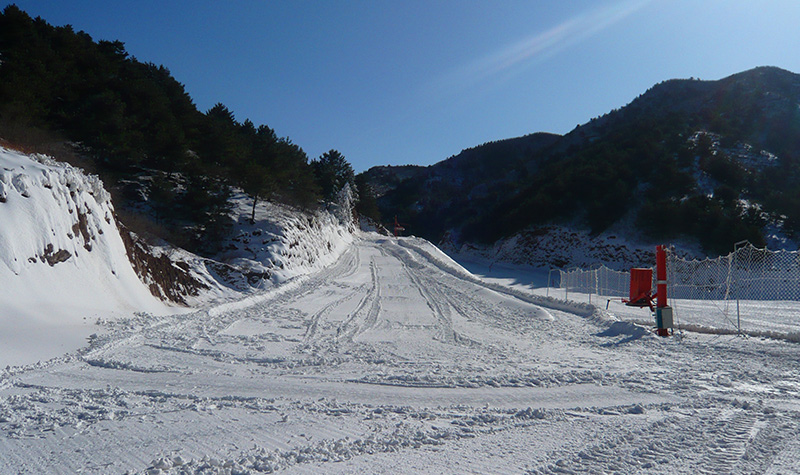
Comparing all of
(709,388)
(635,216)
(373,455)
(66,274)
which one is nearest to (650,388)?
(709,388)

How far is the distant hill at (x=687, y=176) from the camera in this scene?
36.4 meters

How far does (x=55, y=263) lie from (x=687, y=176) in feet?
160

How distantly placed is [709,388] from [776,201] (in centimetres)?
4348

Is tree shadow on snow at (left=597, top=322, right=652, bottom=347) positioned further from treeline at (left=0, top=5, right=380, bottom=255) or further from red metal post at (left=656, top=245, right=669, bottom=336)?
treeline at (left=0, top=5, right=380, bottom=255)

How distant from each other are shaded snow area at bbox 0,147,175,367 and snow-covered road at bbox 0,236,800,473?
668 mm

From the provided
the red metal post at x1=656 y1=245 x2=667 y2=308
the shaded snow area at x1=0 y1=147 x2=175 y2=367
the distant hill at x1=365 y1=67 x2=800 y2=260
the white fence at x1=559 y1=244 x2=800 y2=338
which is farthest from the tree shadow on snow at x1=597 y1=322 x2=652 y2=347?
the distant hill at x1=365 y1=67 x2=800 y2=260

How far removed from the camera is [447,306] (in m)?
14.0

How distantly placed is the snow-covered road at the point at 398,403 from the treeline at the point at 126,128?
11.7m

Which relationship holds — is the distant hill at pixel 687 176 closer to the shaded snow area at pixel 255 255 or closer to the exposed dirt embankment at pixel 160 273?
the shaded snow area at pixel 255 255

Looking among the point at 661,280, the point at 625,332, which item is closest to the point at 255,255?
the point at 625,332

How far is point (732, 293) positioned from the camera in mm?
22938

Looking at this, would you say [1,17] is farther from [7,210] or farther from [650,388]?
[650,388]

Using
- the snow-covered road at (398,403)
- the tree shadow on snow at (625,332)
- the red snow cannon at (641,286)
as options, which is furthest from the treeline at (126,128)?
the red snow cannon at (641,286)

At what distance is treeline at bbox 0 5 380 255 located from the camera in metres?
17.7
